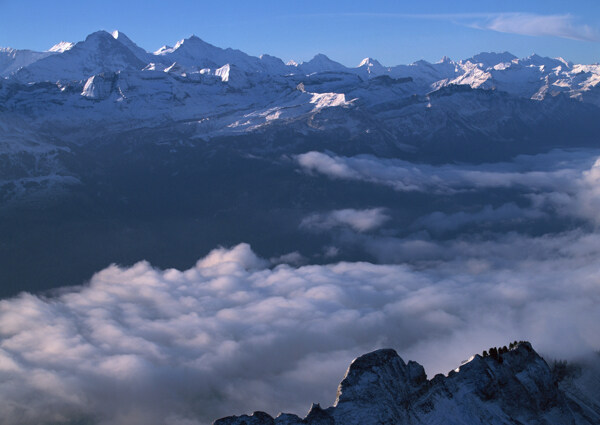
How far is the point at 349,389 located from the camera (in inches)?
3285

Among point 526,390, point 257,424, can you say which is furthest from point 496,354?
point 257,424

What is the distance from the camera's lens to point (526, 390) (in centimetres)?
9062

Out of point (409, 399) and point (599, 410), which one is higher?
point (409, 399)

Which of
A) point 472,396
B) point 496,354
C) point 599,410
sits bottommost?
point 599,410

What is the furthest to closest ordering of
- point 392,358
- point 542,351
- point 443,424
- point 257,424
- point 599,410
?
point 542,351, point 599,410, point 392,358, point 443,424, point 257,424

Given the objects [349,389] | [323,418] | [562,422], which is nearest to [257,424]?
[323,418]

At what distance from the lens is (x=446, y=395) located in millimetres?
86875

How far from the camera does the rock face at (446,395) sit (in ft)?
265

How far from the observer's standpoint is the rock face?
265ft

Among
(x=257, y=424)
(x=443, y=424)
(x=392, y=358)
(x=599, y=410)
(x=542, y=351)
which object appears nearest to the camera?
(x=257, y=424)

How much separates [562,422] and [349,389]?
42.5 meters

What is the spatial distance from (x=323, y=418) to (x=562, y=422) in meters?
47.3

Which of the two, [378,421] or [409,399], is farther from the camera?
[409,399]

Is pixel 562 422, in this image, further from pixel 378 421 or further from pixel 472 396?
pixel 378 421
